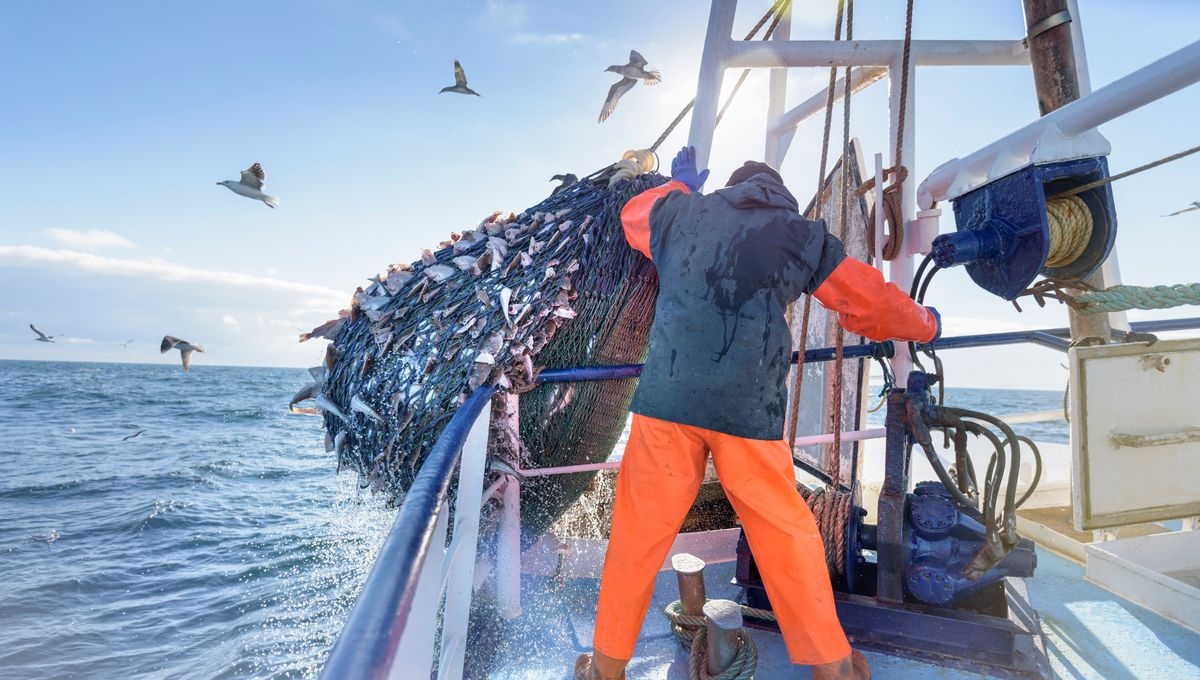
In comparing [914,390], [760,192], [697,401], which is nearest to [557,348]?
[697,401]

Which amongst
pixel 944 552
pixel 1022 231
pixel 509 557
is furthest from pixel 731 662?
pixel 1022 231

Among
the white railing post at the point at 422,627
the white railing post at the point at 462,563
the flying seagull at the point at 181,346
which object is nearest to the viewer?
the white railing post at the point at 422,627

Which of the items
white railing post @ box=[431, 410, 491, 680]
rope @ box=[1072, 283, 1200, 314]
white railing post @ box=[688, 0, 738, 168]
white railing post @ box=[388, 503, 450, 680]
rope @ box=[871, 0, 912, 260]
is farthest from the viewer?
white railing post @ box=[688, 0, 738, 168]

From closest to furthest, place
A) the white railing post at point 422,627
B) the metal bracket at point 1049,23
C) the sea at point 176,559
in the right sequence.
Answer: the white railing post at point 422,627 < the metal bracket at point 1049,23 < the sea at point 176,559

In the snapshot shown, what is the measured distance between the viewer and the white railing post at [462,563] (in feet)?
5.62

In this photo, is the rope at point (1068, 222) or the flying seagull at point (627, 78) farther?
the flying seagull at point (627, 78)

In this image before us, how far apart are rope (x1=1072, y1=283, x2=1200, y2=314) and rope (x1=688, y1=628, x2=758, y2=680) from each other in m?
1.73

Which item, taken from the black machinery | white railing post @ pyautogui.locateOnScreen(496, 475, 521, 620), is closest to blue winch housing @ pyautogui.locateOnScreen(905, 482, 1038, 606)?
the black machinery

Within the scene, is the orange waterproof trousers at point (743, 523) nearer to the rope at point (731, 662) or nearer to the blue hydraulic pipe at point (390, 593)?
the rope at point (731, 662)

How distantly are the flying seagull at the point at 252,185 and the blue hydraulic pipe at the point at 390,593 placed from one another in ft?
25.1

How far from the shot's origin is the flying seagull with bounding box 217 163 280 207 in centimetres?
745

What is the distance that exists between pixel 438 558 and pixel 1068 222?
2.68 m

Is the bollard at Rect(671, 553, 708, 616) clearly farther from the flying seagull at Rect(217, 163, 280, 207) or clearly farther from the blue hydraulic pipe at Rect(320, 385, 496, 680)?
the flying seagull at Rect(217, 163, 280, 207)

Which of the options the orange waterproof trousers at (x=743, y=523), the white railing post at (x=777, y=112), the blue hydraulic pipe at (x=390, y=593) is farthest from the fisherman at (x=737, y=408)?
the white railing post at (x=777, y=112)
